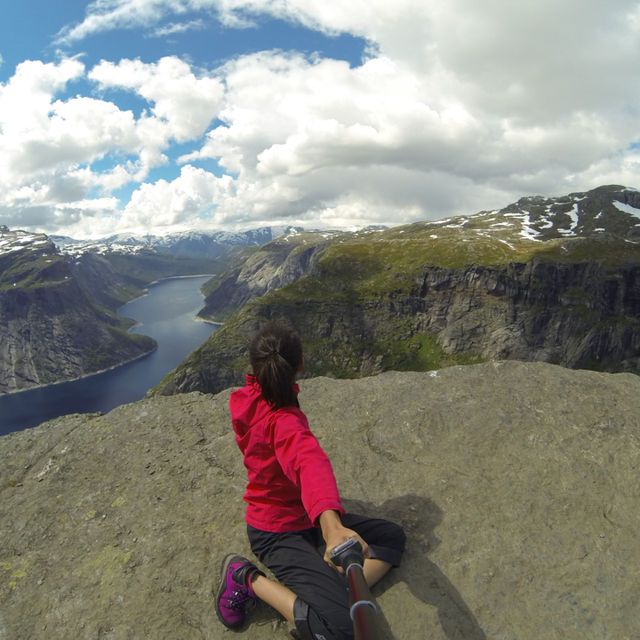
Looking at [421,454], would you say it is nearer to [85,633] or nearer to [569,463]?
[569,463]

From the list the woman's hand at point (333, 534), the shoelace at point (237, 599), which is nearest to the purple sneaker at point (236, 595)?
the shoelace at point (237, 599)

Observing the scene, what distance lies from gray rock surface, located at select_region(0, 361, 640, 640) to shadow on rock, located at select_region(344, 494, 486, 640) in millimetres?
23

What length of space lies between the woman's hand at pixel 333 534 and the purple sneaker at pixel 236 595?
2007 millimetres

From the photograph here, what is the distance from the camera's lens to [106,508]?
7438 mm

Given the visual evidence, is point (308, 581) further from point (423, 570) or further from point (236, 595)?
point (423, 570)

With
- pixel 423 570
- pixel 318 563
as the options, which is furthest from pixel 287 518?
pixel 423 570

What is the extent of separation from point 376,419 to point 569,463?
3935mm

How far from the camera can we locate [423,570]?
225 inches

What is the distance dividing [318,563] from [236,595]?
116cm

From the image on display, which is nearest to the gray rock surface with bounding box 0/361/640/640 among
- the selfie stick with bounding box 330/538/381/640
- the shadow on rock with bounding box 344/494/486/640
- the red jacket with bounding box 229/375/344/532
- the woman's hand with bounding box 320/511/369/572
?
the shadow on rock with bounding box 344/494/486/640

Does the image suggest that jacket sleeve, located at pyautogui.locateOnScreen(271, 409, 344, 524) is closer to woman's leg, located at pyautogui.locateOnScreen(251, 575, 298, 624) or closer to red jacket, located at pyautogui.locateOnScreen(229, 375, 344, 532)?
red jacket, located at pyautogui.locateOnScreen(229, 375, 344, 532)

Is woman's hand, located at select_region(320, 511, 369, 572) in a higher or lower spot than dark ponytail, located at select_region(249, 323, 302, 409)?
lower

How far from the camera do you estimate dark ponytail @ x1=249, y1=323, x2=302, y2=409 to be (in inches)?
203

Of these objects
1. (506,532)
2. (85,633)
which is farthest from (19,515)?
(506,532)
